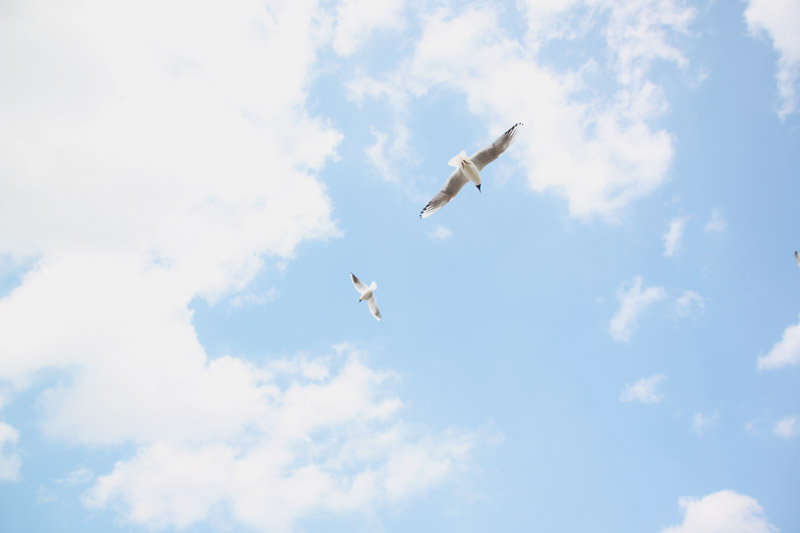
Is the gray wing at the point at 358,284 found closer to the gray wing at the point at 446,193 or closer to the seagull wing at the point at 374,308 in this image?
the seagull wing at the point at 374,308

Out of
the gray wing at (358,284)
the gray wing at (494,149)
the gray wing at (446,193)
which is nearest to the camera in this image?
the gray wing at (494,149)

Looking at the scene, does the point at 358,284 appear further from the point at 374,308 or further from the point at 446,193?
the point at 446,193

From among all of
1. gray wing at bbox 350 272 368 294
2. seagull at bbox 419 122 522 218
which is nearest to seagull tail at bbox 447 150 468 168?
seagull at bbox 419 122 522 218

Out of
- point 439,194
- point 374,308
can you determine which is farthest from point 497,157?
point 374,308

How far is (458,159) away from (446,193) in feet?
5.16

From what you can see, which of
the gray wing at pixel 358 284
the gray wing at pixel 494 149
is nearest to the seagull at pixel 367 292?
the gray wing at pixel 358 284

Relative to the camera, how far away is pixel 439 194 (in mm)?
17578

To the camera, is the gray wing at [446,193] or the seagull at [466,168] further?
the gray wing at [446,193]

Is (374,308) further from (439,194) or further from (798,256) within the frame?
(798,256)

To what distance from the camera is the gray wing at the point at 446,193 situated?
17.2m

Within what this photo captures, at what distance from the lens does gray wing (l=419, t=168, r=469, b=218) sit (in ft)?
56.3

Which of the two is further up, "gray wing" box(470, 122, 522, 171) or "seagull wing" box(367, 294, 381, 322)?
"seagull wing" box(367, 294, 381, 322)

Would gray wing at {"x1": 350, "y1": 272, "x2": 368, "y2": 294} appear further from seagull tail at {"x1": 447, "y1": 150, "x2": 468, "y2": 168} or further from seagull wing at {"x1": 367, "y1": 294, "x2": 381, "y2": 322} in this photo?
seagull tail at {"x1": 447, "y1": 150, "x2": 468, "y2": 168}

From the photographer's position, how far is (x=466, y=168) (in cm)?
1645
